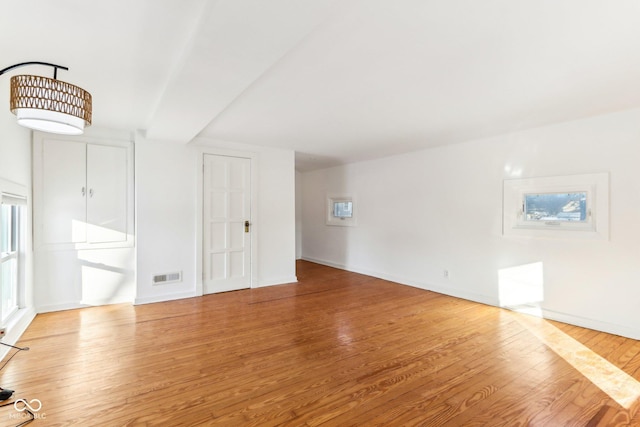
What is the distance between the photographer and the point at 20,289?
3.24 m


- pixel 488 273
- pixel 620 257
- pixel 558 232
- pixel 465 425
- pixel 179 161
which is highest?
pixel 179 161

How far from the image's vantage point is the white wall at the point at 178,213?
407cm

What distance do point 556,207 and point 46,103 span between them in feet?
15.6

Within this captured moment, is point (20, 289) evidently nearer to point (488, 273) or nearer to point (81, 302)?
point (81, 302)

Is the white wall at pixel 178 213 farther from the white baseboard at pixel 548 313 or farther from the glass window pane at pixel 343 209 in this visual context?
the white baseboard at pixel 548 313

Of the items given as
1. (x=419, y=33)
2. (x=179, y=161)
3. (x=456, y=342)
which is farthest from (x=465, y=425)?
(x=179, y=161)

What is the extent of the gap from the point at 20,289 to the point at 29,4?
310cm

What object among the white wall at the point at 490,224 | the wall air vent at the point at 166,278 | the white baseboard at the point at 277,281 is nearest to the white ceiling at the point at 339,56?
the white wall at the point at 490,224

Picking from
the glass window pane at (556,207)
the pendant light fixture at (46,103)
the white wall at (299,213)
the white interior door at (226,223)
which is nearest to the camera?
the pendant light fixture at (46,103)

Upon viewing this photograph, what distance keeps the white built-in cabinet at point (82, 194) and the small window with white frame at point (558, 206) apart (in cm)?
510

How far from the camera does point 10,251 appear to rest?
9.83 ft

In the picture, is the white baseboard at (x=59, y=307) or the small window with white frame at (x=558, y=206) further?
the white baseboard at (x=59, y=307)

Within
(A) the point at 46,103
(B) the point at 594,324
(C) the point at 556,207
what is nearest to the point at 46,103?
(A) the point at 46,103

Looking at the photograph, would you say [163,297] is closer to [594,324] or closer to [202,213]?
[202,213]
